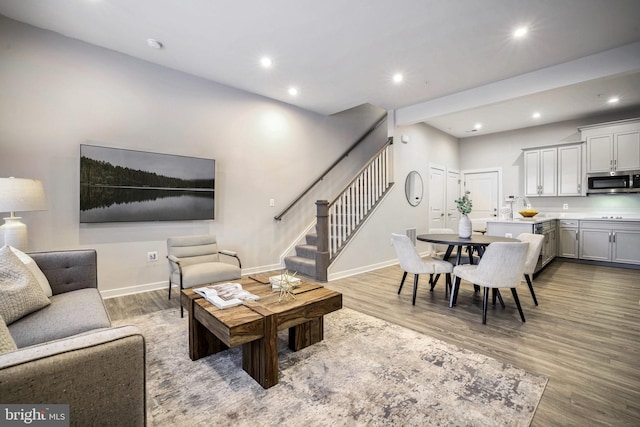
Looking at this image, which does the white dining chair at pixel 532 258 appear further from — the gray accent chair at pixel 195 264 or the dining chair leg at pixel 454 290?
the gray accent chair at pixel 195 264

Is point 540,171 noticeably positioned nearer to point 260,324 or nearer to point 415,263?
point 415,263

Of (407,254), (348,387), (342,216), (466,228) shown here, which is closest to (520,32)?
(466,228)

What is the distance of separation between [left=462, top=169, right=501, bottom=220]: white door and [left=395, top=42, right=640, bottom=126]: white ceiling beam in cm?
323

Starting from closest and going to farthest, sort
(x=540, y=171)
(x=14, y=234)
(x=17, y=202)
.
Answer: (x=17, y=202), (x=14, y=234), (x=540, y=171)

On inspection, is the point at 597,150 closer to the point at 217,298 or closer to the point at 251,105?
the point at 251,105

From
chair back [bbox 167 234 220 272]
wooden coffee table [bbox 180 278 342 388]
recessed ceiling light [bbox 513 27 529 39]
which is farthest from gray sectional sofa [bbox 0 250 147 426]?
recessed ceiling light [bbox 513 27 529 39]

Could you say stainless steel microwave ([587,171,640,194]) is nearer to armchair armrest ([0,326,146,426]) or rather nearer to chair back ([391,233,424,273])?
chair back ([391,233,424,273])

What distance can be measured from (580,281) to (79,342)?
5.85 m

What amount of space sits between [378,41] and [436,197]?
4.55 meters

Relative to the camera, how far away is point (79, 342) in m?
0.96

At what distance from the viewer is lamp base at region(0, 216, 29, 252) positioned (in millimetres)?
2588

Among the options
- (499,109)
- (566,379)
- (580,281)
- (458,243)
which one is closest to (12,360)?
(566,379)

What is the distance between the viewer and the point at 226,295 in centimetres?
223

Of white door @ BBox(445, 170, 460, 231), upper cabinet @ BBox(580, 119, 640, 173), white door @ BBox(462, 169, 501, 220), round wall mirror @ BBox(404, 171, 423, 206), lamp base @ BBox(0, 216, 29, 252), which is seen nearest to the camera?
lamp base @ BBox(0, 216, 29, 252)
